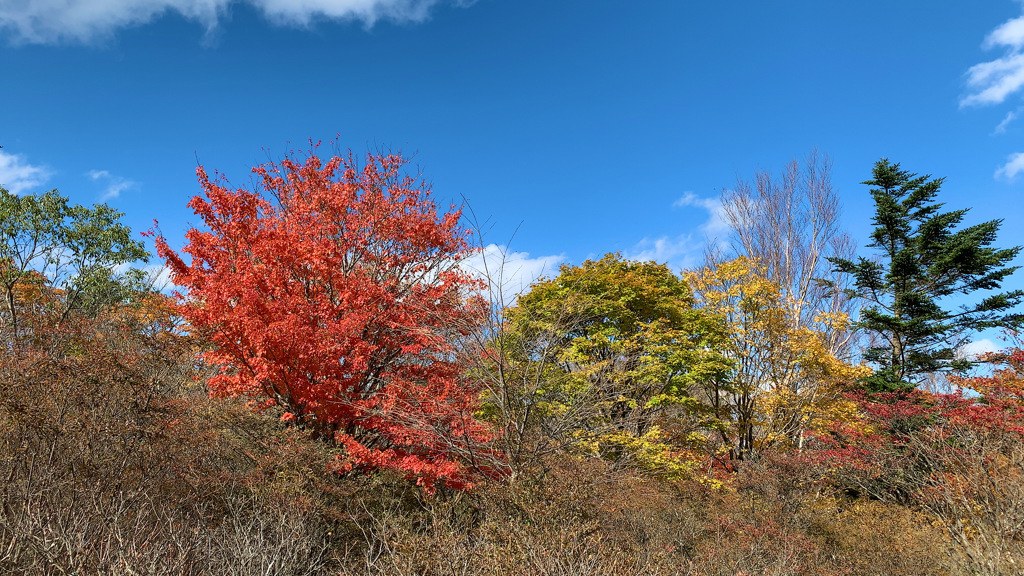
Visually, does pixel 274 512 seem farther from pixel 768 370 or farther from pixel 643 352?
pixel 768 370

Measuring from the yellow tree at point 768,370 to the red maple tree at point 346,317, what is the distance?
1036cm

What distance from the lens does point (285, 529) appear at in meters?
7.18

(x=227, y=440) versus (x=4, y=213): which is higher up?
(x=4, y=213)

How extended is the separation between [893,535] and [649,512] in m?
5.22

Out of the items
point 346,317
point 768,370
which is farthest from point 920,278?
point 346,317

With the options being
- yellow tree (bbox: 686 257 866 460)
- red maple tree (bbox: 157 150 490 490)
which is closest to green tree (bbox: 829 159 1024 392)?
yellow tree (bbox: 686 257 866 460)

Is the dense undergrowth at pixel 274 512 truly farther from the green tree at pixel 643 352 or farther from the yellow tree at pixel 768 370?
the yellow tree at pixel 768 370

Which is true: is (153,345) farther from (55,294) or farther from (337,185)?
(55,294)

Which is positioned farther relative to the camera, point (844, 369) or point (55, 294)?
point (55, 294)

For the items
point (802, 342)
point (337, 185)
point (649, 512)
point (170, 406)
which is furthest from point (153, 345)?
point (802, 342)

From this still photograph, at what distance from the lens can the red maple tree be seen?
9.21 metres

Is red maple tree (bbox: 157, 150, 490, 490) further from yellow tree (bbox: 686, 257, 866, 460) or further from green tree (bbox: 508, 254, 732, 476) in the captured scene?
yellow tree (bbox: 686, 257, 866, 460)

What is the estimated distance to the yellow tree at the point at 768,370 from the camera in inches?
645

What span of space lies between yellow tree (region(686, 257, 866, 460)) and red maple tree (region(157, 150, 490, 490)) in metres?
10.4
